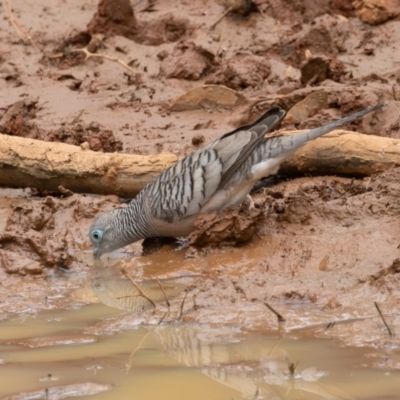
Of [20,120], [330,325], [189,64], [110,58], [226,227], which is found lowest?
[330,325]

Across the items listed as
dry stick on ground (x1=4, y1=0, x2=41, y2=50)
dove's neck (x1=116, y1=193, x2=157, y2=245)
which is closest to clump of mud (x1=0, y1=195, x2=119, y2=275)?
dove's neck (x1=116, y1=193, x2=157, y2=245)

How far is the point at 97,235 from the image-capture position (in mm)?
7305

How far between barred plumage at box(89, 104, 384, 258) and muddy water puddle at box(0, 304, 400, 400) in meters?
1.56

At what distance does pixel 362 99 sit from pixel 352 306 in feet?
12.3

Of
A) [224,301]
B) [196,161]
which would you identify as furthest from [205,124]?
[224,301]

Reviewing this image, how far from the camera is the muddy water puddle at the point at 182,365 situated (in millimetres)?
4219

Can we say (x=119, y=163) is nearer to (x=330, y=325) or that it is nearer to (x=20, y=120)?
(x=20, y=120)

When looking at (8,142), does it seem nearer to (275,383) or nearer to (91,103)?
(91,103)

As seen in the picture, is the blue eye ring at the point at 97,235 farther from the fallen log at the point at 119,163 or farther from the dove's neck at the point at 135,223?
the fallen log at the point at 119,163

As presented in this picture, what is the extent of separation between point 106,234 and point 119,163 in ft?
3.01

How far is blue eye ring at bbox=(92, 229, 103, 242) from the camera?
23.9 ft

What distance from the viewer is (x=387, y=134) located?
8203 mm

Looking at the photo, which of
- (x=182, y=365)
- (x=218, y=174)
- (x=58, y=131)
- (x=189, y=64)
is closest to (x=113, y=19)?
(x=189, y=64)

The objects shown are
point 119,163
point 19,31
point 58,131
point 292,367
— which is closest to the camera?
point 292,367
